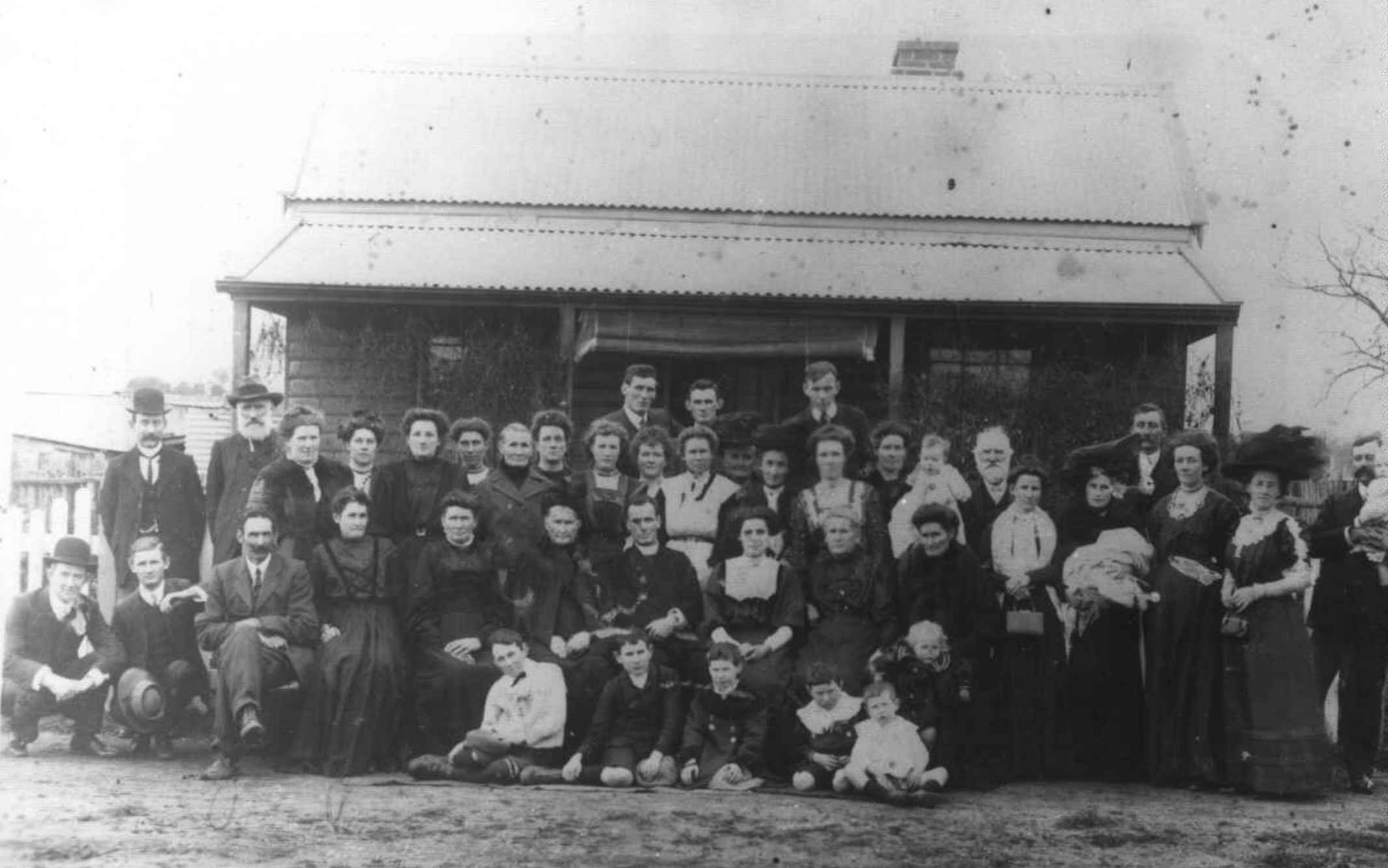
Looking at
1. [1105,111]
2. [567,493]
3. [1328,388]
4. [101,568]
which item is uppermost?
[1105,111]

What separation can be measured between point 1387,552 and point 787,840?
10.5 feet

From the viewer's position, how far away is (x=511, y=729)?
5.22 meters

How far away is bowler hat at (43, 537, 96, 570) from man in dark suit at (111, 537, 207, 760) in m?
0.27

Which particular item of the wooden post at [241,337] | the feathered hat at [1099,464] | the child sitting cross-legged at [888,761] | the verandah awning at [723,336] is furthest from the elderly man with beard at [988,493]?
the wooden post at [241,337]

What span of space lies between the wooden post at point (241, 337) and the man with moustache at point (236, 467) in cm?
279

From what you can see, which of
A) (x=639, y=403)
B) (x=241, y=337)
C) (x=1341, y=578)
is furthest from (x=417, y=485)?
(x=1341, y=578)

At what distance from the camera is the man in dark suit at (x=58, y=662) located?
5.44 m

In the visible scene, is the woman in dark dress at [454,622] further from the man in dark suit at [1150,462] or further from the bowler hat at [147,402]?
the man in dark suit at [1150,462]

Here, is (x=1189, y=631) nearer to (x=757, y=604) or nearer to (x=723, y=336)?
(x=757, y=604)

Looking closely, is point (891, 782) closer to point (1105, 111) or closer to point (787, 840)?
point (787, 840)

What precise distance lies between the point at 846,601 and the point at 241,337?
5.55 meters

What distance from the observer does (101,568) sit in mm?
6230

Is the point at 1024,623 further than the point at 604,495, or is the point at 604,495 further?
the point at 604,495

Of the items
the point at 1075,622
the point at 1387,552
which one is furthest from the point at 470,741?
the point at 1387,552
